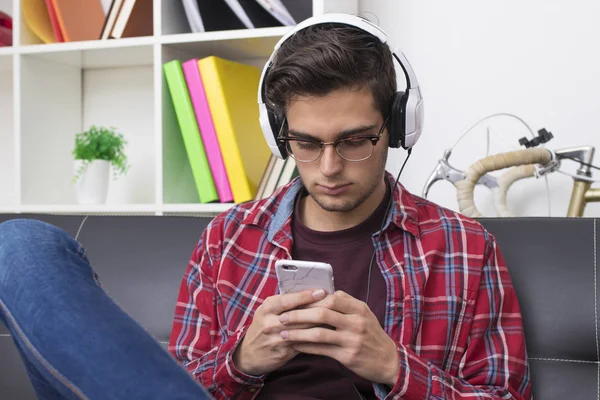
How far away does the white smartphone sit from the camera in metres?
1.03

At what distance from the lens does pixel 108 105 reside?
2338mm

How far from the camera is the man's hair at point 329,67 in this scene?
128 cm

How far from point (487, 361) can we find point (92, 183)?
128cm

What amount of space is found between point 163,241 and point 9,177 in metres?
1.15

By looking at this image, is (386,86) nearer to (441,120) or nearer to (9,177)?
(441,120)

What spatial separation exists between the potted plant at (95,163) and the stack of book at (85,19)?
274mm

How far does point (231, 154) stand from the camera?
6.22 feet

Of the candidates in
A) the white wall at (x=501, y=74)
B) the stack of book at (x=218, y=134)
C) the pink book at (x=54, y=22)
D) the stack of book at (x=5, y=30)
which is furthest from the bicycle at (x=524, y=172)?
the stack of book at (x=5, y=30)

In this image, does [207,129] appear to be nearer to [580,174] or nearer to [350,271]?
[350,271]

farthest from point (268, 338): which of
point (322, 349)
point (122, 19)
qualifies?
point (122, 19)

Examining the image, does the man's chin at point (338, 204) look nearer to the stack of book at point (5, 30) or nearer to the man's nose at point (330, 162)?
the man's nose at point (330, 162)

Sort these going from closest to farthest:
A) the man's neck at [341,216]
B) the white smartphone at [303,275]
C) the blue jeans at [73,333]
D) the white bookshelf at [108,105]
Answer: the blue jeans at [73,333], the white smartphone at [303,275], the man's neck at [341,216], the white bookshelf at [108,105]

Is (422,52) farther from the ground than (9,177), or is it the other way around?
(422,52)

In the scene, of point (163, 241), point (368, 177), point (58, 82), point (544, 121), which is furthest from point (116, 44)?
point (544, 121)
